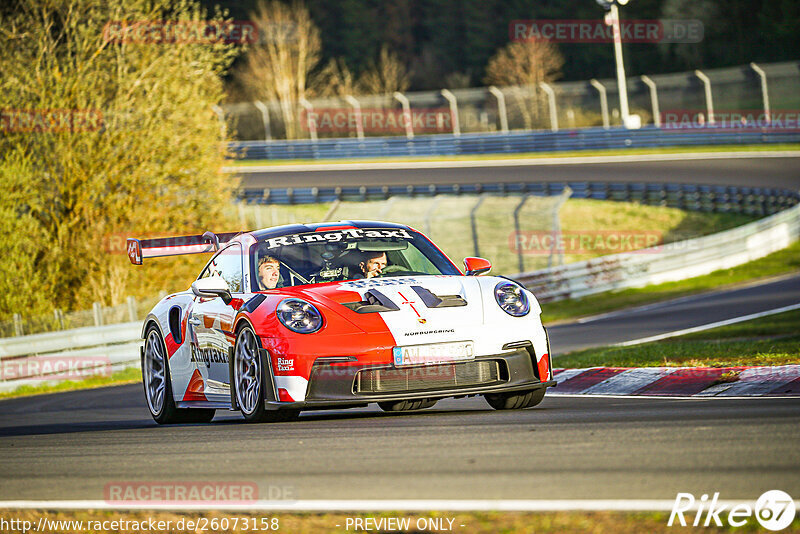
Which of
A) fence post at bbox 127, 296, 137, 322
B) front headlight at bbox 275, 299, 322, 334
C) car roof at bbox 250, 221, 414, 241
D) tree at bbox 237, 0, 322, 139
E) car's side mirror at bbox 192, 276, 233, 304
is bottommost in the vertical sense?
fence post at bbox 127, 296, 137, 322

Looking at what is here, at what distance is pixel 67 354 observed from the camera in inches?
782

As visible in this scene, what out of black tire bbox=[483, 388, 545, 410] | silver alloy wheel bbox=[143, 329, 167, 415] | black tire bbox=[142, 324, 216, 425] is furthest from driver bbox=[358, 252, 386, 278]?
silver alloy wheel bbox=[143, 329, 167, 415]

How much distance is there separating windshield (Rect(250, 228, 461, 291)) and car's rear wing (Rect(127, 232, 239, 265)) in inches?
44.2

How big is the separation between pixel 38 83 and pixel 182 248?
1561 cm

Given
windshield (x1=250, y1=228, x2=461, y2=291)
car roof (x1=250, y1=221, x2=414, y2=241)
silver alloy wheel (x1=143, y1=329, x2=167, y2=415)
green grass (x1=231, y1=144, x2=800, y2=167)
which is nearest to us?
windshield (x1=250, y1=228, x2=461, y2=291)

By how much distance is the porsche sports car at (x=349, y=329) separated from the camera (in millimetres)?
7566

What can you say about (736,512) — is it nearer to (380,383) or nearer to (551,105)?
(380,383)

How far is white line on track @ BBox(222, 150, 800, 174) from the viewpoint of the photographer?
135 feet

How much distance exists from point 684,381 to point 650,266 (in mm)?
18751

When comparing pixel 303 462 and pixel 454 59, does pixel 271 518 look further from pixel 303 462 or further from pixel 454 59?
pixel 454 59

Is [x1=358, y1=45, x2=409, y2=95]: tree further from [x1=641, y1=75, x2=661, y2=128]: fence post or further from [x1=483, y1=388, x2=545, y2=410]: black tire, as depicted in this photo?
[x1=483, y1=388, x2=545, y2=410]: black tire

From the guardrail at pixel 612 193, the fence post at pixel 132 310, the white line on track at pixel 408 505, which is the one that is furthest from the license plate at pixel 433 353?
the guardrail at pixel 612 193

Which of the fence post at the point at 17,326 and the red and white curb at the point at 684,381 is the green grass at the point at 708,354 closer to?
the red and white curb at the point at 684,381

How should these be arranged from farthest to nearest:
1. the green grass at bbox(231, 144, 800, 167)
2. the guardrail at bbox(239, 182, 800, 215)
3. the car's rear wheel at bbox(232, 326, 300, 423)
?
the green grass at bbox(231, 144, 800, 167)
the guardrail at bbox(239, 182, 800, 215)
the car's rear wheel at bbox(232, 326, 300, 423)
